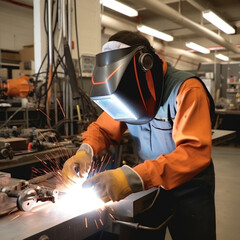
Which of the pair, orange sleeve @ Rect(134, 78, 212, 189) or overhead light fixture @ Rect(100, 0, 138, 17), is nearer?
orange sleeve @ Rect(134, 78, 212, 189)

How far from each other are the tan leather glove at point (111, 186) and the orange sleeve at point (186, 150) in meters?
0.07

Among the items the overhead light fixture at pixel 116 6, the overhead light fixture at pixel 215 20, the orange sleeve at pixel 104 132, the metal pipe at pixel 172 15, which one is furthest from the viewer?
the overhead light fixture at pixel 215 20

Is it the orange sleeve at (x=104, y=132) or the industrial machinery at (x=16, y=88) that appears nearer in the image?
the orange sleeve at (x=104, y=132)

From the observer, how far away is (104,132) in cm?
162

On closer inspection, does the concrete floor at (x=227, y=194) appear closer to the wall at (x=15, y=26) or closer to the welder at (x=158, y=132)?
the welder at (x=158, y=132)

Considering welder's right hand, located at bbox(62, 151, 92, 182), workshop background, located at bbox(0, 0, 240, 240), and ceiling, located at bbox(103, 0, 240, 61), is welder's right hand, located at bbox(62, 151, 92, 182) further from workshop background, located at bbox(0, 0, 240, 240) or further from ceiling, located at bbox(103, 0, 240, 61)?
ceiling, located at bbox(103, 0, 240, 61)

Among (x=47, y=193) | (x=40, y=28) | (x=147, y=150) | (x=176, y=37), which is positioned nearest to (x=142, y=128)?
(x=147, y=150)

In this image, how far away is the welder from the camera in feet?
3.44

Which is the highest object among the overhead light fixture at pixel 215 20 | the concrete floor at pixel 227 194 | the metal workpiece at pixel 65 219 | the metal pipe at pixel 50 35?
the overhead light fixture at pixel 215 20

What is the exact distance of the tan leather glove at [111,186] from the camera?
99 centimetres

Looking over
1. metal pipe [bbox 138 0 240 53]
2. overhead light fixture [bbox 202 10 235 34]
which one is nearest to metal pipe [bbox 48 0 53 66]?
metal pipe [bbox 138 0 240 53]

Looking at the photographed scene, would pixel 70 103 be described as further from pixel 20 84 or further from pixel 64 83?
pixel 20 84

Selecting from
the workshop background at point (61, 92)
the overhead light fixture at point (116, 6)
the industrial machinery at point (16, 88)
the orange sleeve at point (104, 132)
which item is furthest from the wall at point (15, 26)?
the orange sleeve at point (104, 132)

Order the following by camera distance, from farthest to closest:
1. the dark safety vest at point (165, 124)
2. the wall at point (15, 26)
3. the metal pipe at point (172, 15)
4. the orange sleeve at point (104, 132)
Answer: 1. the wall at point (15, 26)
2. the metal pipe at point (172, 15)
3. the orange sleeve at point (104, 132)
4. the dark safety vest at point (165, 124)
